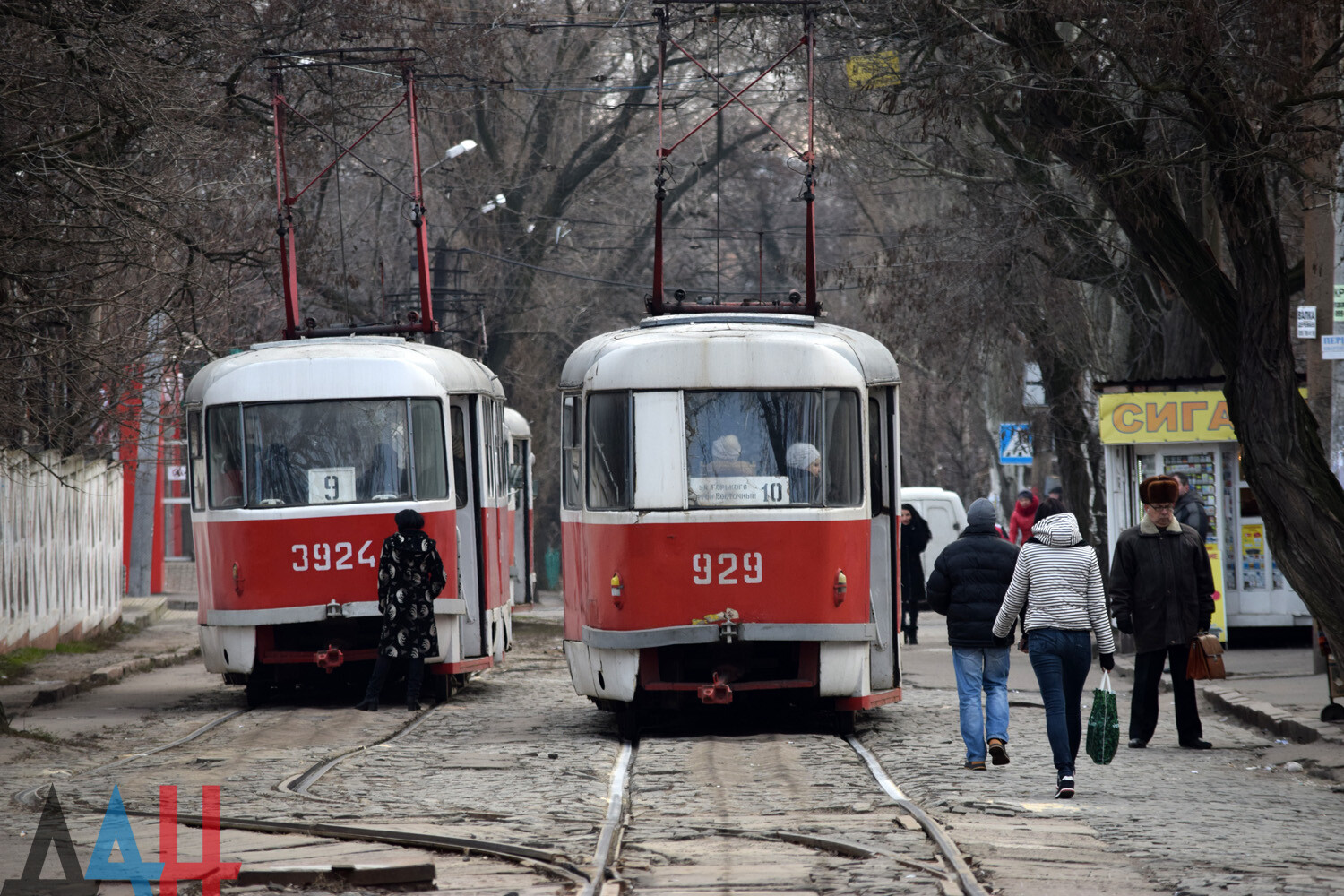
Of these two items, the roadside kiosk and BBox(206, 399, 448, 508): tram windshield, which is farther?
the roadside kiosk

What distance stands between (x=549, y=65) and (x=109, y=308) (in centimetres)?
1688

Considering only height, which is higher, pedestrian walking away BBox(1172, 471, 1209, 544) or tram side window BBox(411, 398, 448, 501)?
tram side window BBox(411, 398, 448, 501)

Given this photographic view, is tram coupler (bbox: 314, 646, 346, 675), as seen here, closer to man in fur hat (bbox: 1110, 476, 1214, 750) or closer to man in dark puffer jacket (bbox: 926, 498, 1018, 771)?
man in dark puffer jacket (bbox: 926, 498, 1018, 771)

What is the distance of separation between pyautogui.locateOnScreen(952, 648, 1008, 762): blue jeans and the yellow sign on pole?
5947mm

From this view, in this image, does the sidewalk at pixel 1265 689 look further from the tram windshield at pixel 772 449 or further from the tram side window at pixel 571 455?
the tram side window at pixel 571 455

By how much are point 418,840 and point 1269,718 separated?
7.16 metres

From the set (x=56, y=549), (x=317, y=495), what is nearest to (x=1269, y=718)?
(x=317, y=495)

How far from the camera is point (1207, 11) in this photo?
38.3ft

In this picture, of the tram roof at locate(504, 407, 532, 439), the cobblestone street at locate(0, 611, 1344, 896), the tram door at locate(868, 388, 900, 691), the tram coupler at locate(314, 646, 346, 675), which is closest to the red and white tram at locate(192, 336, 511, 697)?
the tram coupler at locate(314, 646, 346, 675)

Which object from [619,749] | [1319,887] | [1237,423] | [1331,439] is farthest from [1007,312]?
[1319,887]

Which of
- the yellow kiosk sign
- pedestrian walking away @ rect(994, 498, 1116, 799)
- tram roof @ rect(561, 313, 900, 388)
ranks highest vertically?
tram roof @ rect(561, 313, 900, 388)

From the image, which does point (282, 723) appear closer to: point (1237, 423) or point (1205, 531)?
point (1237, 423)

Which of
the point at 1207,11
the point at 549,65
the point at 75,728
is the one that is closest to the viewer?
the point at 1207,11

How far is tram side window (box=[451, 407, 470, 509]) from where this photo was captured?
15.7 metres
